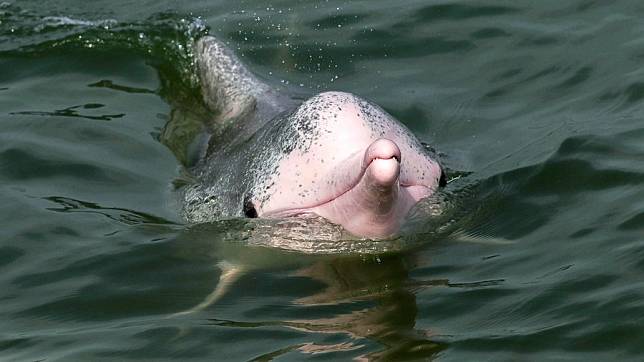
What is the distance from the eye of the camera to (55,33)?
13.6 metres

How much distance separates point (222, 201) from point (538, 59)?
4180 millimetres

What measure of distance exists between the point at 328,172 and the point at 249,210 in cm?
86

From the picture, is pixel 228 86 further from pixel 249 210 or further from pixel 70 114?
pixel 249 210

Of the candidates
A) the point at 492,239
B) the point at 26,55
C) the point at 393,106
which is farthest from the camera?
the point at 26,55

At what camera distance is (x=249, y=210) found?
28.6ft

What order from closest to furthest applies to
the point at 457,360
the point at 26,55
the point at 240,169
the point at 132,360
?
the point at 457,360 → the point at 132,360 → the point at 240,169 → the point at 26,55

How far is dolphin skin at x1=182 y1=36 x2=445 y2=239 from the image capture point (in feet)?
25.3

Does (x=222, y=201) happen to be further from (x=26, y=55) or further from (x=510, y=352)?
(x=26, y=55)

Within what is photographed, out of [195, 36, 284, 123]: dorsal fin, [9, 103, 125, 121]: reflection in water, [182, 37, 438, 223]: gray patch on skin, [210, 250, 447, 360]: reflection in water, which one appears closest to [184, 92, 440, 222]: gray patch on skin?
[182, 37, 438, 223]: gray patch on skin

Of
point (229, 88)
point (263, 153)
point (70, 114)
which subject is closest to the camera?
point (263, 153)

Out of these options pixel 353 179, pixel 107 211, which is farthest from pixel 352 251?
pixel 107 211

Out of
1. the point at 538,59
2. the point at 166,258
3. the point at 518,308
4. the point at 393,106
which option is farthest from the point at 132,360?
the point at 538,59

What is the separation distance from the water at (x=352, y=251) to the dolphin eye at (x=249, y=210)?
14 centimetres

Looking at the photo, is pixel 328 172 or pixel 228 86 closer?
pixel 328 172
